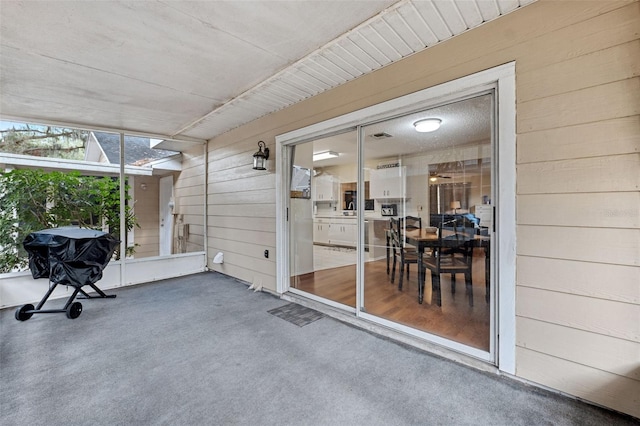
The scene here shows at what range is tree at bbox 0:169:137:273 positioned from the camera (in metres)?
3.49

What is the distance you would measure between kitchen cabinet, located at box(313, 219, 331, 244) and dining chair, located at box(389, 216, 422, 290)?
116 centimetres

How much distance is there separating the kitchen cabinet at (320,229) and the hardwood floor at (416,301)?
605 millimetres

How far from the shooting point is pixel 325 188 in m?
4.11

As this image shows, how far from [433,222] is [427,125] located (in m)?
0.99

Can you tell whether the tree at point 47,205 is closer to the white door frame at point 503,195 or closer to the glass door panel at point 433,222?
the glass door panel at point 433,222

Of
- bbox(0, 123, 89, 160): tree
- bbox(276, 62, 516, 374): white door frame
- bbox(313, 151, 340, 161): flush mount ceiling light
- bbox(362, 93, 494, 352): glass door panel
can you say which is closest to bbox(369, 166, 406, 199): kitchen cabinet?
bbox(362, 93, 494, 352): glass door panel

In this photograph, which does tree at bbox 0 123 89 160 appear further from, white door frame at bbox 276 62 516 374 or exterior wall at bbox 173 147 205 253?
white door frame at bbox 276 62 516 374

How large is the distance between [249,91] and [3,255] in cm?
379

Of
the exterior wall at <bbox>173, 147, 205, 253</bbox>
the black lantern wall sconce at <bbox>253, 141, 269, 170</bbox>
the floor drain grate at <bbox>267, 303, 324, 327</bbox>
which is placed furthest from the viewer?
the exterior wall at <bbox>173, 147, 205, 253</bbox>

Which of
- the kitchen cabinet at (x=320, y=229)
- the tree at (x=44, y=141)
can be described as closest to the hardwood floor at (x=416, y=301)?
Result: the kitchen cabinet at (x=320, y=229)

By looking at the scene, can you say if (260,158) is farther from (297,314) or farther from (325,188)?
(297,314)

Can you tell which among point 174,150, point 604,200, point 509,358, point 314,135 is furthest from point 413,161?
point 174,150

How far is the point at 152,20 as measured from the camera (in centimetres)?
193

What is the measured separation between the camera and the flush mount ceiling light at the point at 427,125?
251 centimetres
